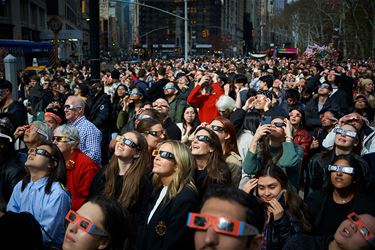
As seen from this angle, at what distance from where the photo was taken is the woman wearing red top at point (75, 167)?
5188 mm

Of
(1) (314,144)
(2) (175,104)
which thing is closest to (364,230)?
(1) (314,144)

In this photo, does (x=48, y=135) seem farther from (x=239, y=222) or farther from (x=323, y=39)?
(x=323, y=39)

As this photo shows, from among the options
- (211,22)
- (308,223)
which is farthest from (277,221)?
(211,22)

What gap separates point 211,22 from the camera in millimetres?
149000

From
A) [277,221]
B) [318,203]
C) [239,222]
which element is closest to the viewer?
[239,222]

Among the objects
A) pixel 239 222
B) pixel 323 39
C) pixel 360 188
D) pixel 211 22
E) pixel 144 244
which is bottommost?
pixel 144 244

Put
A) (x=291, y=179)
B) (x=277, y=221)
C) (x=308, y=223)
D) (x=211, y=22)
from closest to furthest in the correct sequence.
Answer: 1. (x=277, y=221)
2. (x=308, y=223)
3. (x=291, y=179)
4. (x=211, y=22)

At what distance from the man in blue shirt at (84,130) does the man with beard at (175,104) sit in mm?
2582

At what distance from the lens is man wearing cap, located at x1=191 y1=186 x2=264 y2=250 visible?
2346mm

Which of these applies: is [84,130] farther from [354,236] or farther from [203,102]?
[354,236]

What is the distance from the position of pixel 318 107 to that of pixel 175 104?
2.85m

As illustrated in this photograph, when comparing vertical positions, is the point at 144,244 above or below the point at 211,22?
below

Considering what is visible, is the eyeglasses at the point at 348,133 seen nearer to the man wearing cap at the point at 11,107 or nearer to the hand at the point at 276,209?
the hand at the point at 276,209

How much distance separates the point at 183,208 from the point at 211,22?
14855cm
